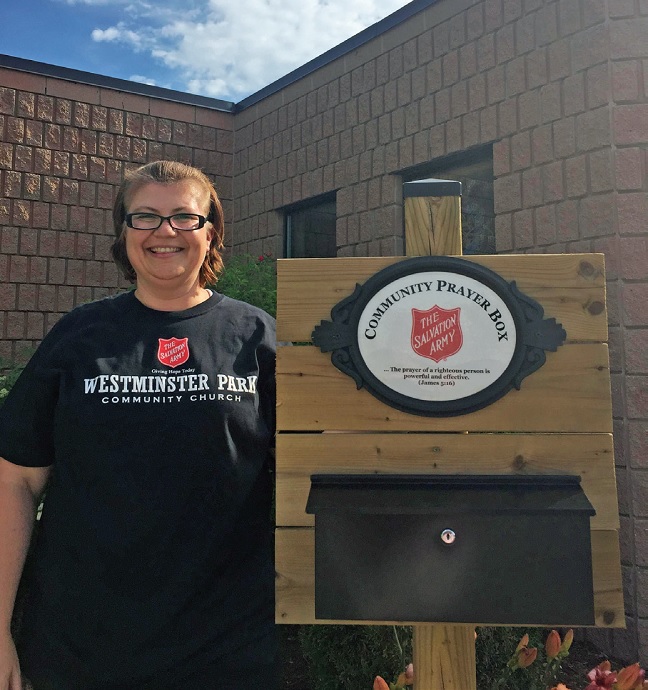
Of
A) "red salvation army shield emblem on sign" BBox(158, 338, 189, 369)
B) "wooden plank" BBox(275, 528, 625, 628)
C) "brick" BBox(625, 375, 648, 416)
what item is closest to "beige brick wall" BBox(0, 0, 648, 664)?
"brick" BBox(625, 375, 648, 416)

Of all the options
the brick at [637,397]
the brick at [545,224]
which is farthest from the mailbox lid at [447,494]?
the brick at [545,224]

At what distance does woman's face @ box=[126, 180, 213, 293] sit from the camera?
1.83 m

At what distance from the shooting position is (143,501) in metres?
1.69

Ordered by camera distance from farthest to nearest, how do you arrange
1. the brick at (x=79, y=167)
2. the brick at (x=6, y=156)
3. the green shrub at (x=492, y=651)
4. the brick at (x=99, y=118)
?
the brick at (x=99, y=118) → the brick at (x=79, y=167) → the brick at (x=6, y=156) → the green shrub at (x=492, y=651)

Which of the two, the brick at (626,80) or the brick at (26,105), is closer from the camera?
the brick at (626,80)

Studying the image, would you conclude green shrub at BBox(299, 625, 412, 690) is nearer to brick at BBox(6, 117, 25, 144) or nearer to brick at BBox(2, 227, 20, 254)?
brick at BBox(2, 227, 20, 254)

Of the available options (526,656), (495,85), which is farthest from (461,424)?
(495,85)

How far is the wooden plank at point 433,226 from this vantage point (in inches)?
62.6

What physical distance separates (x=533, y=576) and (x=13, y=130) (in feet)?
22.6

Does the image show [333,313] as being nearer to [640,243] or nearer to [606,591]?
[606,591]

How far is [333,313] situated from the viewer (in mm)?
1546

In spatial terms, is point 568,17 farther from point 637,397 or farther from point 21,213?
point 21,213

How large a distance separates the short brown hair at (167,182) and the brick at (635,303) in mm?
2771

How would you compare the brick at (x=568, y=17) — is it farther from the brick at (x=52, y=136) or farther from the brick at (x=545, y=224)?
the brick at (x=52, y=136)
